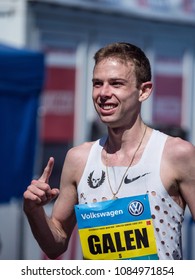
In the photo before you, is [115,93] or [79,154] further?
[79,154]

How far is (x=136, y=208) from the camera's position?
390cm

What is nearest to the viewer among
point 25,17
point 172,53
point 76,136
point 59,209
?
point 59,209

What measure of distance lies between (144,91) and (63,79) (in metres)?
5.16

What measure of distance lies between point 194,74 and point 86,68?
161cm

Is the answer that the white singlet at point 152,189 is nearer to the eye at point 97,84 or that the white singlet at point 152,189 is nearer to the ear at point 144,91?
the ear at point 144,91

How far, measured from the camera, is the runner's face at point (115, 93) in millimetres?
3912

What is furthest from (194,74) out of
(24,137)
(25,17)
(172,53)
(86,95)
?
(24,137)

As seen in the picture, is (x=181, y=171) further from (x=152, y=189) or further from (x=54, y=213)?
(x=54, y=213)

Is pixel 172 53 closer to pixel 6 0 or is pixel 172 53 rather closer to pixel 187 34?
pixel 187 34

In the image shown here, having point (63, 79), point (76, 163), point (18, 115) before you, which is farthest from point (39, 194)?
point (63, 79)

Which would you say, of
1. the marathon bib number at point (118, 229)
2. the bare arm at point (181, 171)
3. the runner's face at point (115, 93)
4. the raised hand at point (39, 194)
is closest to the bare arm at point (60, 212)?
the raised hand at point (39, 194)

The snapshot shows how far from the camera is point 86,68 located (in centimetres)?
933

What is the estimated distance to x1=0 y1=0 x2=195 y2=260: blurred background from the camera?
7.46 meters
